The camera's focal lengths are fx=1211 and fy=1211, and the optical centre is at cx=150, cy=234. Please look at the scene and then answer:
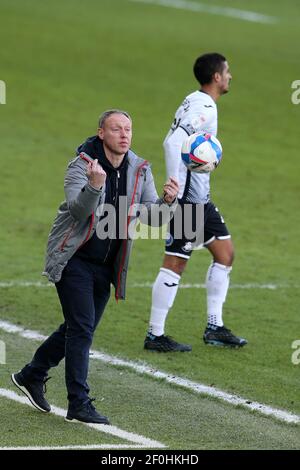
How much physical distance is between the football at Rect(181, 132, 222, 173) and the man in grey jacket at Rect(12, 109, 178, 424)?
1167mm

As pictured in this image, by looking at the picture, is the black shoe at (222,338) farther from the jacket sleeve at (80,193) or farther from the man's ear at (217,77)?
the jacket sleeve at (80,193)

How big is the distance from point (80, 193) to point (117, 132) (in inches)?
23.1

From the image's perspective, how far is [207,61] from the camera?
37.7 feet

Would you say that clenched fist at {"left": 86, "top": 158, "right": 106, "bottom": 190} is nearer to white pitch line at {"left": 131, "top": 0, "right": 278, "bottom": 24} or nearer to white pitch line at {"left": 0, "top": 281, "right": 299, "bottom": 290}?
white pitch line at {"left": 0, "top": 281, "right": 299, "bottom": 290}

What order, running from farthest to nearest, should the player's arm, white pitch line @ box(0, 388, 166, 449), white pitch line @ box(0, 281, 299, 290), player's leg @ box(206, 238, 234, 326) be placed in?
white pitch line @ box(0, 281, 299, 290) < player's leg @ box(206, 238, 234, 326) < the player's arm < white pitch line @ box(0, 388, 166, 449)

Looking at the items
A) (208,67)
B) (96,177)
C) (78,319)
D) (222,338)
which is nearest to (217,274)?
(222,338)

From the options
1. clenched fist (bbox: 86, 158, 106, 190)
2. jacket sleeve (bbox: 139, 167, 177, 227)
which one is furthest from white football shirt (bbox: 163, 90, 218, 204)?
clenched fist (bbox: 86, 158, 106, 190)

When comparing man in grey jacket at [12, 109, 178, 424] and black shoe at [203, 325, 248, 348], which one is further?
black shoe at [203, 325, 248, 348]

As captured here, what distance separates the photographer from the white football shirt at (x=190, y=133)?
11055 mm

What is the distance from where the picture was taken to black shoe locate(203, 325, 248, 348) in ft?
37.9

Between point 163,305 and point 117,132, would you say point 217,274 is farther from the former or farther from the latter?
point 117,132

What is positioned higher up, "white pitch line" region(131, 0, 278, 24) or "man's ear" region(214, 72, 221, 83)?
"white pitch line" region(131, 0, 278, 24)

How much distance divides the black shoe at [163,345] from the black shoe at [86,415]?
8.61ft

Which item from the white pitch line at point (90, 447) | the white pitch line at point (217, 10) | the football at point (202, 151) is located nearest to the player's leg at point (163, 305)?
the football at point (202, 151)
